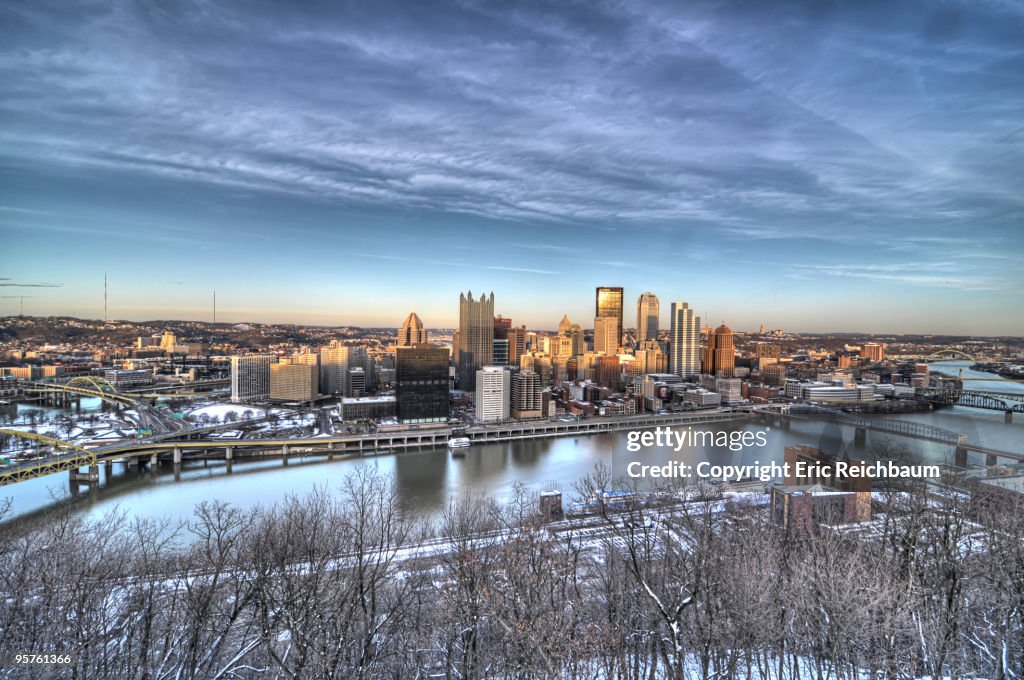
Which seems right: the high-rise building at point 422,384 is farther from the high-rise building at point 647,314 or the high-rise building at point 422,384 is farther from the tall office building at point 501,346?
the high-rise building at point 647,314

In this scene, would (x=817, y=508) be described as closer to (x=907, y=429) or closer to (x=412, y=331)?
(x=907, y=429)

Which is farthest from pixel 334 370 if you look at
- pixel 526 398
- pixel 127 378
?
pixel 526 398

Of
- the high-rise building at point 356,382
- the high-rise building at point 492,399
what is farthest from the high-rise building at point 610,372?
the high-rise building at point 356,382

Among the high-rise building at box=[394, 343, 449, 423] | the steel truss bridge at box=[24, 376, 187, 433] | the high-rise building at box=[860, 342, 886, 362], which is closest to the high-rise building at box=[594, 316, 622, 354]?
the high-rise building at box=[394, 343, 449, 423]
